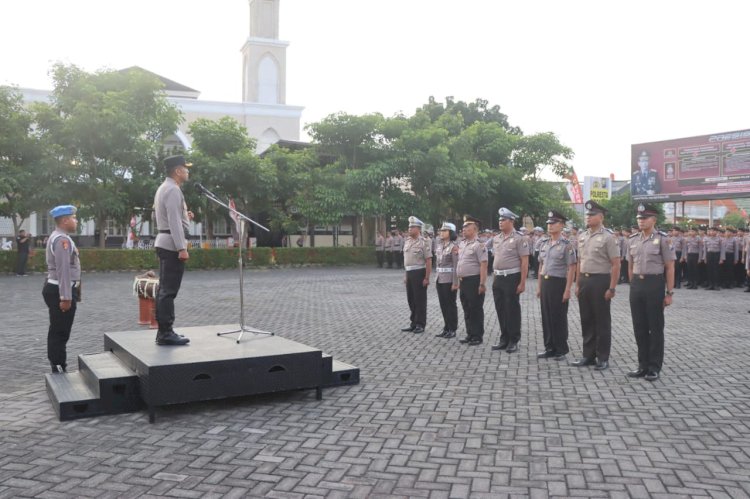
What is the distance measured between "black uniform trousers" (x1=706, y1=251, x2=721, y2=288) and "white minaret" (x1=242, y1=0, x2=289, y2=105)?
36.8 metres

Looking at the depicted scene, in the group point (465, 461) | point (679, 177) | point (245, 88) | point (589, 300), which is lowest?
point (465, 461)

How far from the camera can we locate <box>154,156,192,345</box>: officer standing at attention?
19.4ft

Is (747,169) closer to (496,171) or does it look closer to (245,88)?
(496,171)

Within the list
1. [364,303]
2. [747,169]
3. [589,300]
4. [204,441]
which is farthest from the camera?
[747,169]

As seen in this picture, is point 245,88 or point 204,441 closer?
point 204,441

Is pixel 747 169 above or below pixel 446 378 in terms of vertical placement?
above

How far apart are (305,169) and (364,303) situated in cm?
1713

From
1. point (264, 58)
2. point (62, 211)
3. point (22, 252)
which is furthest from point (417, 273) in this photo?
point (264, 58)

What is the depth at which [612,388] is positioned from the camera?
→ 6434 mm

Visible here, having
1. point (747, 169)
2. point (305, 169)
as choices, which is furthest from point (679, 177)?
point (305, 169)

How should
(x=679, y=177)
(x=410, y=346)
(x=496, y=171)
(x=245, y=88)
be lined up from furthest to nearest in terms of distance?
(x=245, y=88)
(x=496, y=171)
(x=679, y=177)
(x=410, y=346)

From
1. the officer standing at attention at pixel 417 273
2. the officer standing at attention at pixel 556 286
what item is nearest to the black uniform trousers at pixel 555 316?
the officer standing at attention at pixel 556 286

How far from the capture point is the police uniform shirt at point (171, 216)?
5898mm

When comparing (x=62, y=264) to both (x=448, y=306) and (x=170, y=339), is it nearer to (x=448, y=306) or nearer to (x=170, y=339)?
(x=170, y=339)
